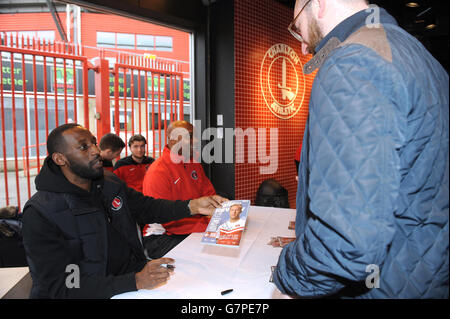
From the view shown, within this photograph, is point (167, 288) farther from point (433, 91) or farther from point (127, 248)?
point (433, 91)

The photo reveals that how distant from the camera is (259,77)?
178 inches

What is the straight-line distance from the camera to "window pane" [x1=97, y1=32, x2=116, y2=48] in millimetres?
10992

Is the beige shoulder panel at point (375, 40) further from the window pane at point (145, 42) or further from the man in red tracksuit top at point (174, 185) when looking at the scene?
the window pane at point (145, 42)

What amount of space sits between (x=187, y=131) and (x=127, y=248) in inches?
55.6

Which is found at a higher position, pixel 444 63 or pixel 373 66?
pixel 444 63

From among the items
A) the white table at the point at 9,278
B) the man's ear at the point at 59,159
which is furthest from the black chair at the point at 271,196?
the white table at the point at 9,278

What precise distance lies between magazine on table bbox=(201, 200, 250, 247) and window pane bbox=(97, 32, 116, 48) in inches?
447

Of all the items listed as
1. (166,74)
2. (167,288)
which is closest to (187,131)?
(167,288)

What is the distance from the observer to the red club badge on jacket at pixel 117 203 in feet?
5.66

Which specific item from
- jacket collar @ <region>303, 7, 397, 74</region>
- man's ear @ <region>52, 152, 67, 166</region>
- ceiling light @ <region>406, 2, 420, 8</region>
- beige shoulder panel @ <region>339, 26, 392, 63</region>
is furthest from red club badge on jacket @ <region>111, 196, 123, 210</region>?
ceiling light @ <region>406, 2, 420, 8</region>

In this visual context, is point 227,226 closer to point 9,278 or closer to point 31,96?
point 9,278

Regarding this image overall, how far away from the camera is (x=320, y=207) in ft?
2.17

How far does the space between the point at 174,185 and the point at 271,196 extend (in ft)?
7.17

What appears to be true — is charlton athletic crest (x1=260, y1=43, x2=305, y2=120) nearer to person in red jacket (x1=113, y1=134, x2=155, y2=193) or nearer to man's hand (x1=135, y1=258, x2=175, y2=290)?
person in red jacket (x1=113, y1=134, x2=155, y2=193)
